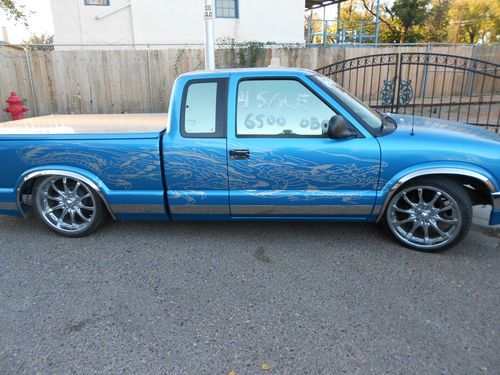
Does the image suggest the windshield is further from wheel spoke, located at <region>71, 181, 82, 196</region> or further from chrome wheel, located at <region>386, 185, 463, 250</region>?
wheel spoke, located at <region>71, 181, 82, 196</region>

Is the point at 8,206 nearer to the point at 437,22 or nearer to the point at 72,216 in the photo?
the point at 72,216

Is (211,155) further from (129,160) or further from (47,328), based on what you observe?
Answer: (47,328)

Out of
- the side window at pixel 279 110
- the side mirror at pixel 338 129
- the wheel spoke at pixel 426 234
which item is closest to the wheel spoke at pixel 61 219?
the side window at pixel 279 110

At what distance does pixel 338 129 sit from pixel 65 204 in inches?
118

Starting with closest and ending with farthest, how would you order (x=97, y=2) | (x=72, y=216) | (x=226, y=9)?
(x=72, y=216) < (x=97, y=2) < (x=226, y=9)

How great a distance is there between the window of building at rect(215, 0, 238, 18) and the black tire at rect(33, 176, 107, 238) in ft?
42.9

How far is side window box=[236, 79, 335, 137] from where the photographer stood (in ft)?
12.3

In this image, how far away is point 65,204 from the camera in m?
4.24

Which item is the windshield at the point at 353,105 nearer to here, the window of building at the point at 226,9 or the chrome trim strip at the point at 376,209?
the chrome trim strip at the point at 376,209

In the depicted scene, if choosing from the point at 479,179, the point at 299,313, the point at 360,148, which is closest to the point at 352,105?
the point at 360,148

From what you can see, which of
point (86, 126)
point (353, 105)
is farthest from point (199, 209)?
point (353, 105)

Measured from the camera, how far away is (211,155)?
3.79m

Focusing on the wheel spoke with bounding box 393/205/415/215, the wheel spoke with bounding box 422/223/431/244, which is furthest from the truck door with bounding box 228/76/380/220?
the wheel spoke with bounding box 422/223/431/244

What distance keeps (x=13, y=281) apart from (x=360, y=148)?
336 cm
